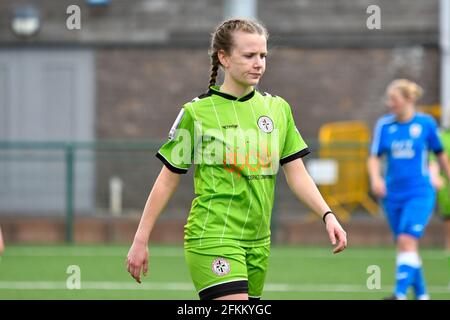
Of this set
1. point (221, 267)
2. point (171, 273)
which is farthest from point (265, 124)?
point (171, 273)

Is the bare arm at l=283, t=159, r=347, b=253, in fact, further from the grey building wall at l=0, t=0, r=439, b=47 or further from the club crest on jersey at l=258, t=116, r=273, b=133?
the grey building wall at l=0, t=0, r=439, b=47

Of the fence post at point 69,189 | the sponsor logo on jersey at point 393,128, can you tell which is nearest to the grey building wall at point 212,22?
the fence post at point 69,189

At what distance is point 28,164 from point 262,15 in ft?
16.1

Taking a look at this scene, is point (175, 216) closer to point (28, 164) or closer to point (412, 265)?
point (28, 164)

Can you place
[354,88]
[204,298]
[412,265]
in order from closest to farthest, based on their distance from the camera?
[204,298] < [412,265] < [354,88]

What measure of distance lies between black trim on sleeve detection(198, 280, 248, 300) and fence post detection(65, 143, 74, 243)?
41.0 feet

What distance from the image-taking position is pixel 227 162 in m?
5.58

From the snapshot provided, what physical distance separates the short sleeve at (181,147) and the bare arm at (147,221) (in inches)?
1.8

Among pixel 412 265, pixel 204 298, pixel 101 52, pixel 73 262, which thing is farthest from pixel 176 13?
pixel 204 298

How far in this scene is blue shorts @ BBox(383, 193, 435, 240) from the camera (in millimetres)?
9750

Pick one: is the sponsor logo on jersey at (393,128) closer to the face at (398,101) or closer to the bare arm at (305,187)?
the face at (398,101)

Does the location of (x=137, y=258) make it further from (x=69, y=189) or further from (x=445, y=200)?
(x=69, y=189)

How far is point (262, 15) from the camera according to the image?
1977 cm

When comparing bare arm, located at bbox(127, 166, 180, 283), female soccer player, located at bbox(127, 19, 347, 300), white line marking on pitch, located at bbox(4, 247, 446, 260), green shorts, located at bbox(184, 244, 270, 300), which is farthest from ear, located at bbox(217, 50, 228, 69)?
white line marking on pitch, located at bbox(4, 247, 446, 260)
